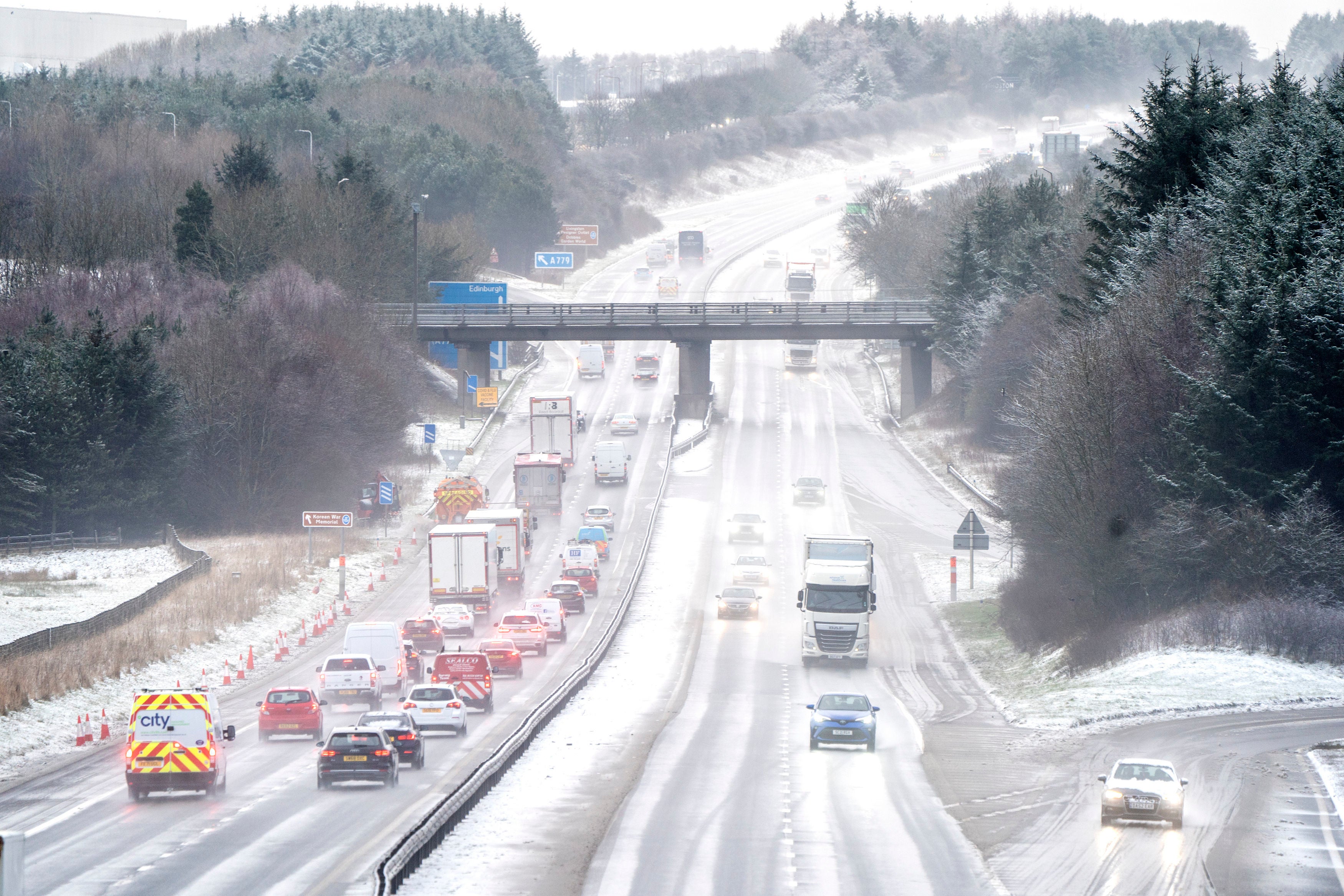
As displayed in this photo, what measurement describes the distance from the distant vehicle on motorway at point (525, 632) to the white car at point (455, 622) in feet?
8.50

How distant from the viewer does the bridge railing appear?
99.8 m

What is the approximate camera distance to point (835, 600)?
4928cm

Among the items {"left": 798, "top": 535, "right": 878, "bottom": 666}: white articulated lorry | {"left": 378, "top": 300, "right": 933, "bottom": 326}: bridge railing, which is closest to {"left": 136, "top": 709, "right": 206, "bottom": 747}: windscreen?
{"left": 798, "top": 535, "right": 878, "bottom": 666}: white articulated lorry

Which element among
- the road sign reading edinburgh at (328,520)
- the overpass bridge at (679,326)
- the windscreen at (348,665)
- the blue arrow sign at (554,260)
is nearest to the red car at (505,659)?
the windscreen at (348,665)

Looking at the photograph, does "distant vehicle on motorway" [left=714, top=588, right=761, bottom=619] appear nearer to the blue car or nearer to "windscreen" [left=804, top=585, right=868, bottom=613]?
"windscreen" [left=804, top=585, right=868, bottom=613]

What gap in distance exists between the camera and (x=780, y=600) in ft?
205

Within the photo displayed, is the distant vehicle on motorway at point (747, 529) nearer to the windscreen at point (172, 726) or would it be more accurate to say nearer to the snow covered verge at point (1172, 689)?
the snow covered verge at point (1172, 689)

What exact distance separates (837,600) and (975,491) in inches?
1343

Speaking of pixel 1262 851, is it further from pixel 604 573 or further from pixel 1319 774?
pixel 604 573

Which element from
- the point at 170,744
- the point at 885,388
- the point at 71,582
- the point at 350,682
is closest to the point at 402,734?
the point at 170,744

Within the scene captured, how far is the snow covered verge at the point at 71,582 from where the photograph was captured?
176 ft

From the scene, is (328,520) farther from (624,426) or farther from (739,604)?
(624,426)

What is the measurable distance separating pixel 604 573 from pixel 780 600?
8.99m

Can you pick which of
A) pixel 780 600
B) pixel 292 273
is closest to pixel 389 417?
pixel 292 273
